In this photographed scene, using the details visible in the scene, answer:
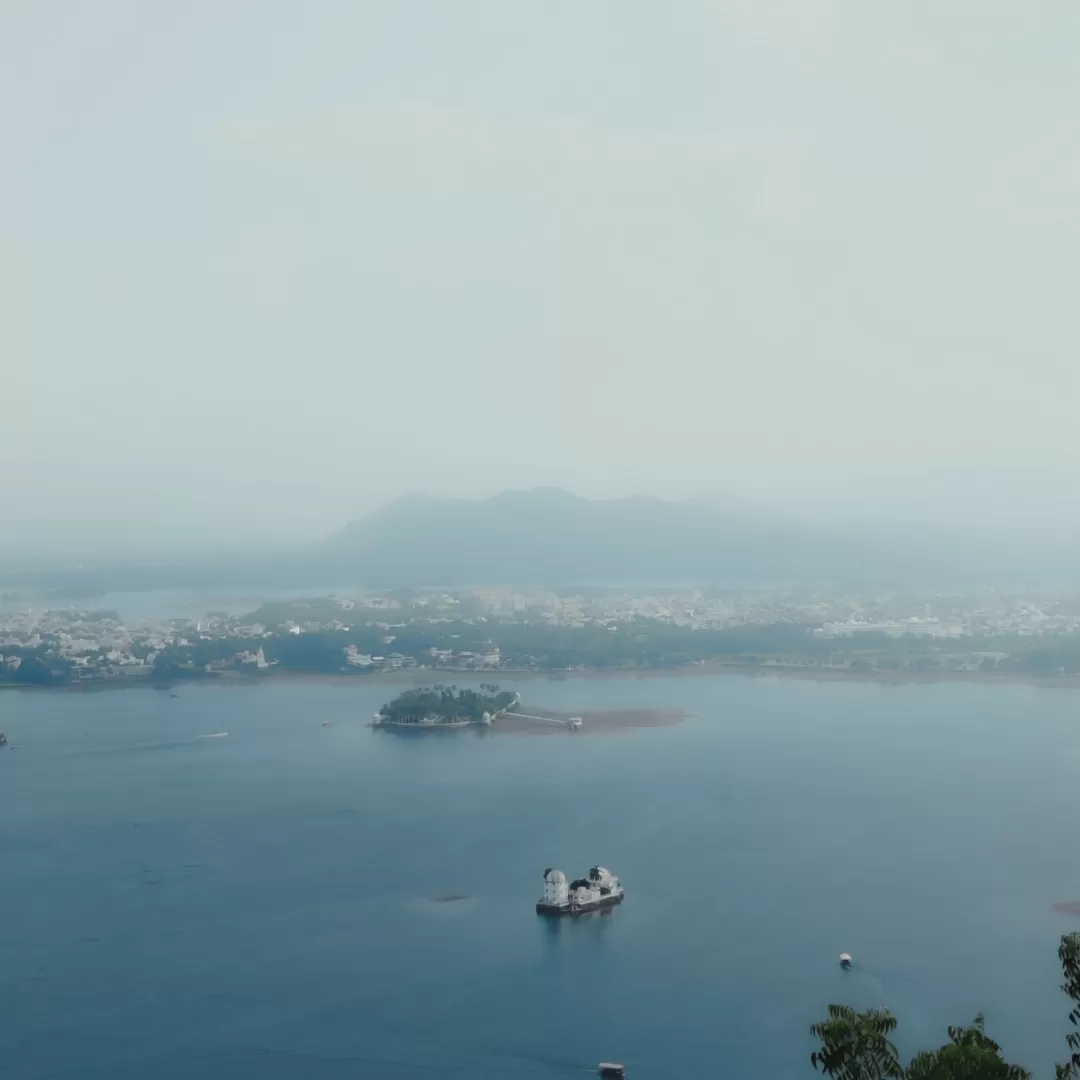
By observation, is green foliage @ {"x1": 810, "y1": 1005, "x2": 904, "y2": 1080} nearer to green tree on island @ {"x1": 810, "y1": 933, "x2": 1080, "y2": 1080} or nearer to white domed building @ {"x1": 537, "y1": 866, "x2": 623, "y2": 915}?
green tree on island @ {"x1": 810, "y1": 933, "x2": 1080, "y2": 1080}

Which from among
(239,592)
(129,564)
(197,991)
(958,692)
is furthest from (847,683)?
(129,564)

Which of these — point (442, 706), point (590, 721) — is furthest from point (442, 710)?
point (590, 721)

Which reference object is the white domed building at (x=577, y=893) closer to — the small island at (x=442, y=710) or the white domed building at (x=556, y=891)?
the white domed building at (x=556, y=891)

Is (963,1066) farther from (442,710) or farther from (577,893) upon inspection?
(442,710)

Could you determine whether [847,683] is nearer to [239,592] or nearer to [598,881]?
[598,881]

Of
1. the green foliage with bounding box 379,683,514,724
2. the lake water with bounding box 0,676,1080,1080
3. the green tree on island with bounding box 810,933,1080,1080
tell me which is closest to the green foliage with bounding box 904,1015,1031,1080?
the green tree on island with bounding box 810,933,1080,1080

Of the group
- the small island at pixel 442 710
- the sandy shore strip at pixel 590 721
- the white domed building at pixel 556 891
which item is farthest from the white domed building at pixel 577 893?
the small island at pixel 442 710
